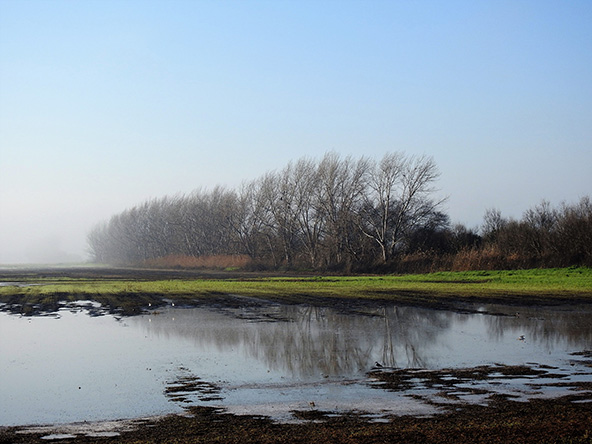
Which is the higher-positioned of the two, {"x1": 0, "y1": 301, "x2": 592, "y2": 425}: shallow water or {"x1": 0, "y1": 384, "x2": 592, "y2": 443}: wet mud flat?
{"x1": 0, "y1": 384, "x2": 592, "y2": 443}: wet mud flat

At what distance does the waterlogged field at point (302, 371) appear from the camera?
7473 millimetres

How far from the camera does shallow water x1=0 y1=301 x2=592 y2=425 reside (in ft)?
Answer: 29.6

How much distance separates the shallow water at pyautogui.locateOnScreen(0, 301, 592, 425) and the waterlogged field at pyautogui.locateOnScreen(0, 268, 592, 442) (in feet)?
0.14

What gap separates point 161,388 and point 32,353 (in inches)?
208

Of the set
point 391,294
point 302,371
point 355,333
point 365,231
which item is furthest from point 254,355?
point 365,231

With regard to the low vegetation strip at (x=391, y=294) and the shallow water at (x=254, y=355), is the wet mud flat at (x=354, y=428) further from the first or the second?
the low vegetation strip at (x=391, y=294)

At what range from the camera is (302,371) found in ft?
36.8

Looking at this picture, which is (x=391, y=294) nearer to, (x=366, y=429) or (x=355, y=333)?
(x=355, y=333)

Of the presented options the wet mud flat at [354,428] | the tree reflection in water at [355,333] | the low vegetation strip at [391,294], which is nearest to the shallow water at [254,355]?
the tree reflection in water at [355,333]

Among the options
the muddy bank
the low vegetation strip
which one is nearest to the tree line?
the low vegetation strip

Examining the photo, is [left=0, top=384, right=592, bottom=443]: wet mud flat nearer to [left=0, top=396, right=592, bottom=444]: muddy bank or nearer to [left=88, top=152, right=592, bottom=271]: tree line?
[left=0, top=396, right=592, bottom=444]: muddy bank

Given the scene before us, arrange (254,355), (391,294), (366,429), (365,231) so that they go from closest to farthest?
(366,429)
(254,355)
(391,294)
(365,231)

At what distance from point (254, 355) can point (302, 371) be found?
1.93 meters

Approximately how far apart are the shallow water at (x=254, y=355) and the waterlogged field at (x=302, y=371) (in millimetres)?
44
